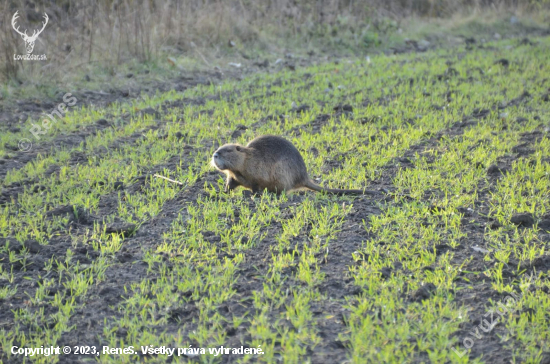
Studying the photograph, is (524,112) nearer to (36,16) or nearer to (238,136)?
(238,136)

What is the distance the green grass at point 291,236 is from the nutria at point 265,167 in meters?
0.18

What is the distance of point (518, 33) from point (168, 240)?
15.3 m

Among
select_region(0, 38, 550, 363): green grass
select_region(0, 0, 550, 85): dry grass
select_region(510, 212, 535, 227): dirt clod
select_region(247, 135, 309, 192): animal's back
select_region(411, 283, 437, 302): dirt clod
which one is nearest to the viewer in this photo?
select_region(0, 38, 550, 363): green grass

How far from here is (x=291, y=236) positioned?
4.38m

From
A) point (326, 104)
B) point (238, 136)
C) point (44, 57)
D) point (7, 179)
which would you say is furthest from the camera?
point (44, 57)

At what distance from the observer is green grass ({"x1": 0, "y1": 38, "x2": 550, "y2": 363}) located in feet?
10.6

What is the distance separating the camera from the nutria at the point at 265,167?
5156 mm

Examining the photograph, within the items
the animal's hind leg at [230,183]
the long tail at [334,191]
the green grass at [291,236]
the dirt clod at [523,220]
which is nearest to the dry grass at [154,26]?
the green grass at [291,236]

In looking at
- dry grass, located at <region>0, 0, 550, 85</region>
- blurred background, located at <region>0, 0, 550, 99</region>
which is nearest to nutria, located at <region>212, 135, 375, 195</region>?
blurred background, located at <region>0, 0, 550, 99</region>

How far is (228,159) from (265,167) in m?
0.34

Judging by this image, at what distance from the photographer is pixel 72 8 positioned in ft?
32.9

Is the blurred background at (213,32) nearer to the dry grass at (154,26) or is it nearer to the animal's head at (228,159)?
the dry grass at (154,26)

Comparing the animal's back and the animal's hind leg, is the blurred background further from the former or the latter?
the animal's back

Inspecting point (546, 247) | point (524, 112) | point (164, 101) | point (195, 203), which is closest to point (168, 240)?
point (195, 203)
